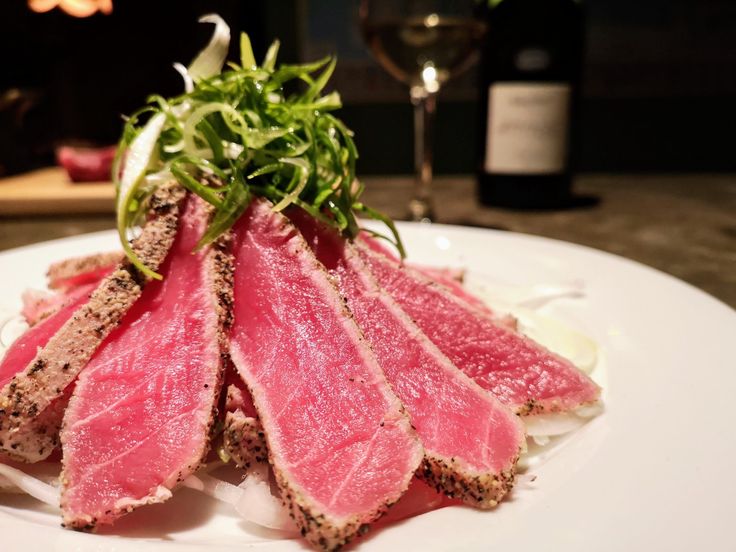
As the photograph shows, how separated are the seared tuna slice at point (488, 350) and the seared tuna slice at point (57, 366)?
0.62 m

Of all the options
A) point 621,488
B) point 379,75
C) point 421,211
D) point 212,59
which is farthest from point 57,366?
point 379,75

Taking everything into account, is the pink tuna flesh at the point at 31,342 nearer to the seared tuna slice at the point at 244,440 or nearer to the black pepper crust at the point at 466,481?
the seared tuna slice at the point at 244,440

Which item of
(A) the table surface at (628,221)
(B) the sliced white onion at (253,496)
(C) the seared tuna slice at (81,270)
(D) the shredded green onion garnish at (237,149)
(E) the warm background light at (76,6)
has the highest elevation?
(E) the warm background light at (76,6)

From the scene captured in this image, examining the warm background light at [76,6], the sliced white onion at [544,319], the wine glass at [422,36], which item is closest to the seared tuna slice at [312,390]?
the sliced white onion at [544,319]

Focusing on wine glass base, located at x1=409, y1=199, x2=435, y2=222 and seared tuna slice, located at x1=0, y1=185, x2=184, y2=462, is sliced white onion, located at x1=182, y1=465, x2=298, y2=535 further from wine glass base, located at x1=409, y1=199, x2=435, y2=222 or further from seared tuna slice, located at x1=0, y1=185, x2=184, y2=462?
wine glass base, located at x1=409, y1=199, x2=435, y2=222

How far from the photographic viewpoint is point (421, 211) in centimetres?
376

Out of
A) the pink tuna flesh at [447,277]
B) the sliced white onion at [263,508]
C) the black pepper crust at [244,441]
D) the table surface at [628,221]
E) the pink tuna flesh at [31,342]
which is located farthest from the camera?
the table surface at [628,221]

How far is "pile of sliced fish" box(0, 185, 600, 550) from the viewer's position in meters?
1.16

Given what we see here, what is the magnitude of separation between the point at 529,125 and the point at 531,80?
290mm

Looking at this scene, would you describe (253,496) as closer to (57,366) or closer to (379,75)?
(57,366)

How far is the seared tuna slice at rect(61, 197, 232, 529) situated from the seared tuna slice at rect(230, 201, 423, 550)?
0.25 ft

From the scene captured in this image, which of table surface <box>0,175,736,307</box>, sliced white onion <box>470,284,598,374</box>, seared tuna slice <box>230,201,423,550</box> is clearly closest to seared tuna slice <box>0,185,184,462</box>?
seared tuna slice <box>230,201,423,550</box>

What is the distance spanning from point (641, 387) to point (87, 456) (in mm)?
1257

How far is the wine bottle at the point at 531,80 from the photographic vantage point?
11.8ft
